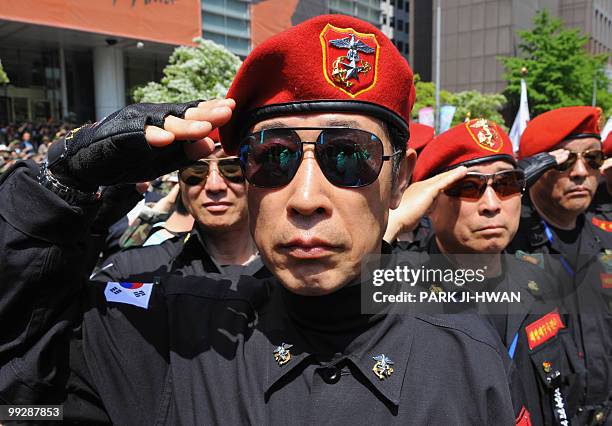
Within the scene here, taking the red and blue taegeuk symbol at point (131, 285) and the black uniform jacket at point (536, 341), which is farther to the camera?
the black uniform jacket at point (536, 341)

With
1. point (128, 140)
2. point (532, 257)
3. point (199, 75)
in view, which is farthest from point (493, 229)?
point (199, 75)

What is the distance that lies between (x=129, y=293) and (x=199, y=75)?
10.7 m

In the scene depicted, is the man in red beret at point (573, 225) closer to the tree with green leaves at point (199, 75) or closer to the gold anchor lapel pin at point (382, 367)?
A: the gold anchor lapel pin at point (382, 367)

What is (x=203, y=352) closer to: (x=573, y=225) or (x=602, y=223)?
(x=573, y=225)

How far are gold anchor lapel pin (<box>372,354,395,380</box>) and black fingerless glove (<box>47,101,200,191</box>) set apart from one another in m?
0.86

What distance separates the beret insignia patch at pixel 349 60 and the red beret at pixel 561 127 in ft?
8.16

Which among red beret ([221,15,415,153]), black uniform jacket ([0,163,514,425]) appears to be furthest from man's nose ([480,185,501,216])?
red beret ([221,15,415,153])

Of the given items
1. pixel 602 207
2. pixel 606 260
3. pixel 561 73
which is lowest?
pixel 606 260

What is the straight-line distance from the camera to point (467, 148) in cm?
252

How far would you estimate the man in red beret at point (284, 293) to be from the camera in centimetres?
130

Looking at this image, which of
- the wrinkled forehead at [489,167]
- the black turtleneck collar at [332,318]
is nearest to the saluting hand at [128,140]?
the black turtleneck collar at [332,318]

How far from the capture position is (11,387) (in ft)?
4.26

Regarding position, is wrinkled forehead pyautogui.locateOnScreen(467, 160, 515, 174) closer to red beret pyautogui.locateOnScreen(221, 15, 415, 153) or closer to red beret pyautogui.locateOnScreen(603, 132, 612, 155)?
red beret pyautogui.locateOnScreen(221, 15, 415, 153)

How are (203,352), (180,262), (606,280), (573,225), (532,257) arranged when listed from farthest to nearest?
(573,225), (606,280), (532,257), (180,262), (203,352)
